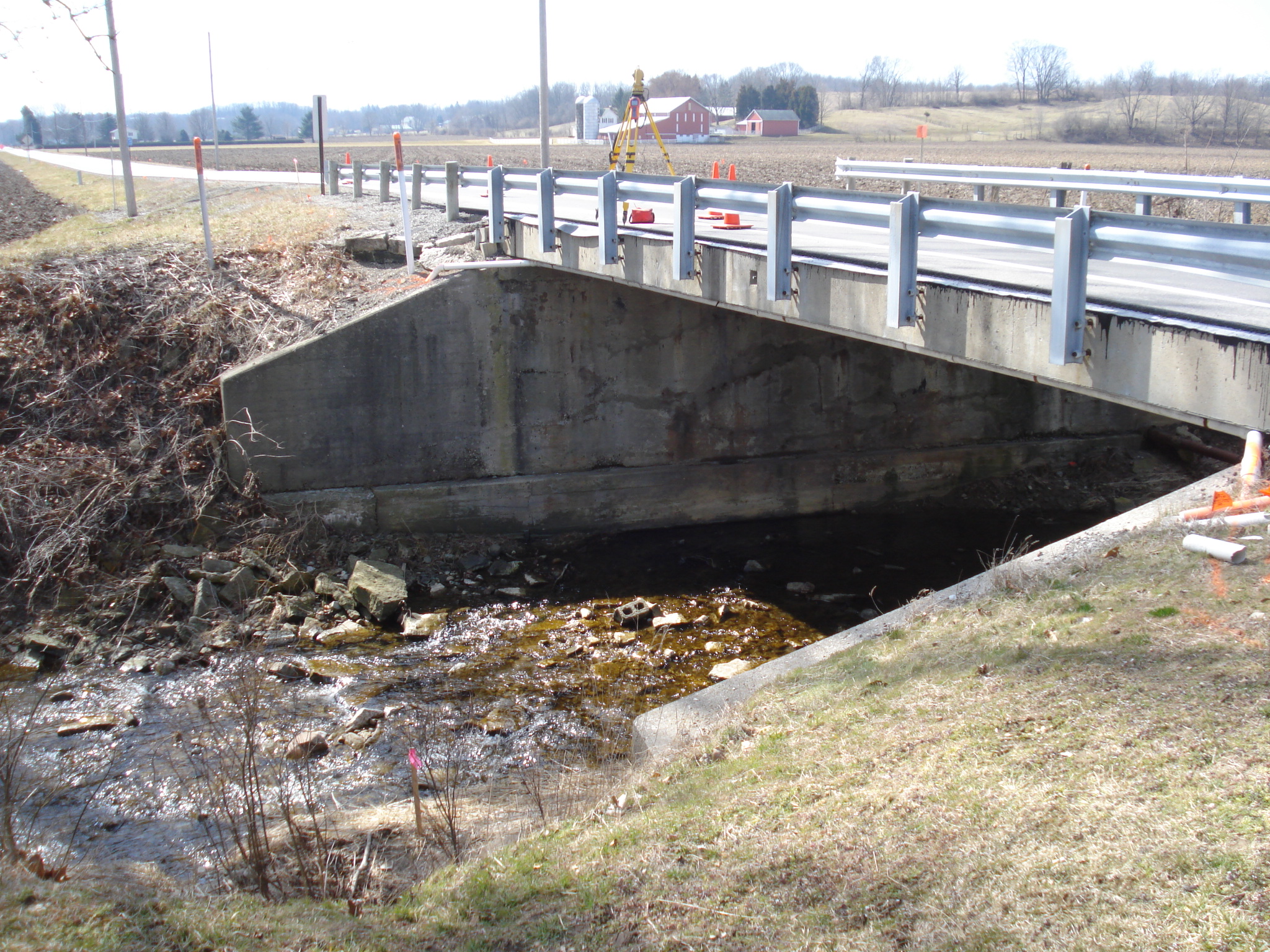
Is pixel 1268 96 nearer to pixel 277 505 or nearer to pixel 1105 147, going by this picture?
pixel 1105 147

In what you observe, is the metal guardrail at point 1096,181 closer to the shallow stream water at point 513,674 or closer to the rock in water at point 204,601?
the shallow stream water at point 513,674

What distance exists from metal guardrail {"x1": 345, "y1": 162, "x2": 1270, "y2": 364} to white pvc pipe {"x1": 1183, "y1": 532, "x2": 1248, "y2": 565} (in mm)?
1690

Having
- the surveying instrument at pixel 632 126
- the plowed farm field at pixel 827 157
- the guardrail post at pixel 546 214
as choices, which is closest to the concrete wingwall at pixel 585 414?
the guardrail post at pixel 546 214

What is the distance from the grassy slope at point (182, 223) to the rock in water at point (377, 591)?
7.08 metres

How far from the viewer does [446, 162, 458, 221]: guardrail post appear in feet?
49.5

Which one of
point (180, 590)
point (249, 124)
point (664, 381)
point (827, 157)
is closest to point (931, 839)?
point (180, 590)

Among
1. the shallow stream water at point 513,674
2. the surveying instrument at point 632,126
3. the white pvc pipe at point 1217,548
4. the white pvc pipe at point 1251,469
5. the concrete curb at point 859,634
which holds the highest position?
the surveying instrument at point 632,126

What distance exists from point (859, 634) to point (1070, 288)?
2.97 meters

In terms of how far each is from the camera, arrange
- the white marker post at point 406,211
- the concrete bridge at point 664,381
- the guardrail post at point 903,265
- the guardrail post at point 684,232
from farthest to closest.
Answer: the white marker post at point 406,211 < the guardrail post at point 684,232 < the concrete bridge at point 664,381 < the guardrail post at point 903,265

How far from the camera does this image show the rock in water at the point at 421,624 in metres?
10.9

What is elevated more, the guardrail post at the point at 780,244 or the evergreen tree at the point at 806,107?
the evergreen tree at the point at 806,107

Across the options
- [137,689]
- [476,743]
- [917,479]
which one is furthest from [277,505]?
[917,479]

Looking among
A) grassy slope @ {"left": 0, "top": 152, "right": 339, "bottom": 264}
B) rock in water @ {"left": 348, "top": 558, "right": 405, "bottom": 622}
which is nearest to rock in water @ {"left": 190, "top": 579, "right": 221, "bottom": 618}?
rock in water @ {"left": 348, "top": 558, "right": 405, "bottom": 622}

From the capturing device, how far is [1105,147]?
5659 cm
